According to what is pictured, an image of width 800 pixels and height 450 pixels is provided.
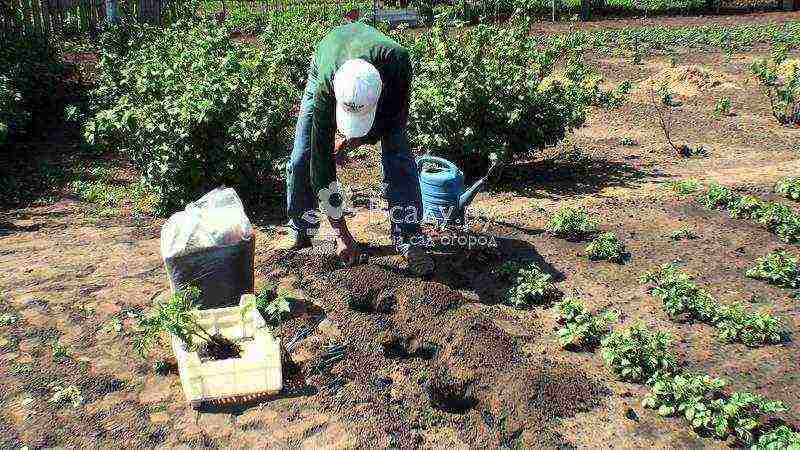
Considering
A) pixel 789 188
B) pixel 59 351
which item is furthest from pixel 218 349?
pixel 789 188

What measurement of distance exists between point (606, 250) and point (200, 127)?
3.08 m

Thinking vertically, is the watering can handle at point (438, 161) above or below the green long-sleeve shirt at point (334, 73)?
below

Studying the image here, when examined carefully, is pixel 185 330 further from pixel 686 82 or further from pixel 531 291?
pixel 686 82

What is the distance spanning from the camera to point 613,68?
11375 millimetres

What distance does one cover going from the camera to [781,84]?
9875 mm

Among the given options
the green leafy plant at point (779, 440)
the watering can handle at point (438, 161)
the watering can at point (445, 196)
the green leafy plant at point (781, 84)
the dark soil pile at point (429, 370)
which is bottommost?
the green leafy plant at point (779, 440)

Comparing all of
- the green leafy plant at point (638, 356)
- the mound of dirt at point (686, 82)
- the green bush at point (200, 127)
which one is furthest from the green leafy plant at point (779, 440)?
the mound of dirt at point (686, 82)

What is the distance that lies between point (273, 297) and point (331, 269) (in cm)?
46

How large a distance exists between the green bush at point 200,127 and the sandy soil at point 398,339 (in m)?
0.44

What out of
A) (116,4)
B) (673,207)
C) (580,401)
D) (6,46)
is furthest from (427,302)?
(116,4)

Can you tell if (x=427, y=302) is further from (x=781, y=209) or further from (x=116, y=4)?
(x=116, y=4)

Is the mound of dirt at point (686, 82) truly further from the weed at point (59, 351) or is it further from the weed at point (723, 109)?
the weed at point (59, 351)

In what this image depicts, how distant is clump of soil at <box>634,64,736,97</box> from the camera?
10.0 meters

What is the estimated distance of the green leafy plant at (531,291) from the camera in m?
4.54
